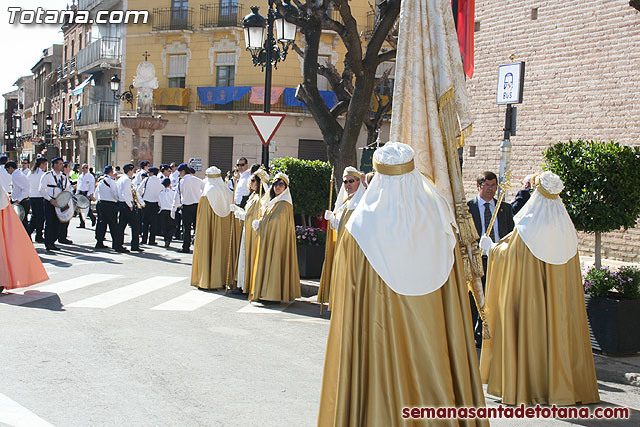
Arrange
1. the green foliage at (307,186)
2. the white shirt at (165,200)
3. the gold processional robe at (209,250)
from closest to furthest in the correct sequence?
the gold processional robe at (209,250)
the green foliage at (307,186)
the white shirt at (165,200)

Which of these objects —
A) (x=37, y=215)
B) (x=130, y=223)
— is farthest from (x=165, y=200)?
(x=37, y=215)

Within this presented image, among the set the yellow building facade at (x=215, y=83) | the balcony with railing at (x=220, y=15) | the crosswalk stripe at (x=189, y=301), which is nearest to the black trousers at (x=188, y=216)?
the crosswalk stripe at (x=189, y=301)

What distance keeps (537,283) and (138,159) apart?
24920 millimetres

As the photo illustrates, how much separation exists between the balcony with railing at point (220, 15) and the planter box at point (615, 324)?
29.9 m

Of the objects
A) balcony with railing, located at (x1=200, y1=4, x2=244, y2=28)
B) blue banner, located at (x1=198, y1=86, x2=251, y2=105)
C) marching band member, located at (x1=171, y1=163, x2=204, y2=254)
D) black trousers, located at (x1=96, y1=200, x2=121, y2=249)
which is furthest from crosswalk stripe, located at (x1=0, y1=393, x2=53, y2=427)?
balcony with railing, located at (x1=200, y1=4, x2=244, y2=28)

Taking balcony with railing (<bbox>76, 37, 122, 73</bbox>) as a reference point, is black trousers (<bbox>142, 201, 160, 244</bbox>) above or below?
below

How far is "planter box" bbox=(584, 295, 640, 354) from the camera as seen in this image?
23.3 ft

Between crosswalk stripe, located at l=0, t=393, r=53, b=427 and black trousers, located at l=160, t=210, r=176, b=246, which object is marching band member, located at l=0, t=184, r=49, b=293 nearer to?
crosswalk stripe, located at l=0, t=393, r=53, b=427

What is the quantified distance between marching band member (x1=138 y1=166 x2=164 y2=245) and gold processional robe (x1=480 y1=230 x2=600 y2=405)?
13.1 meters

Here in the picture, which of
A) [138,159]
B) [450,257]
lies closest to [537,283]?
[450,257]

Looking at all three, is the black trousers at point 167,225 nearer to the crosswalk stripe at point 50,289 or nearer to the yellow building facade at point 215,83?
the crosswalk stripe at point 50,289

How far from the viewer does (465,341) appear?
3.84 m

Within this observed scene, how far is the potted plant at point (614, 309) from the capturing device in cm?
712

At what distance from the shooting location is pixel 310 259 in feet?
41.2
